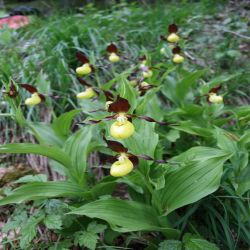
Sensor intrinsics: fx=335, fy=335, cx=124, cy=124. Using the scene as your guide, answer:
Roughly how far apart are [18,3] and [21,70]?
635 centimetres

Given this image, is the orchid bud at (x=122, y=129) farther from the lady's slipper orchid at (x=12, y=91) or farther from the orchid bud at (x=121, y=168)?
the lady's slipper orchid at (x=12, y=91)

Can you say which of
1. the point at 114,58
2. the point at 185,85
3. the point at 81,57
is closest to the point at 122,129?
the point at 81,57

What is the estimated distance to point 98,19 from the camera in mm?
4059

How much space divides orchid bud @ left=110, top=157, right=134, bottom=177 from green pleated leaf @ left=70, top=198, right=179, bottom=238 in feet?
0.61

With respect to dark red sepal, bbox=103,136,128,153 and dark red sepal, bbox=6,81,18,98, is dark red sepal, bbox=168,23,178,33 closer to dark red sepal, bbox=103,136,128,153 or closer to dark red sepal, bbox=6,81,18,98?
dark red sepal, bbox=6,81,18,98

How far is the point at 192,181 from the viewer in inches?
57.7

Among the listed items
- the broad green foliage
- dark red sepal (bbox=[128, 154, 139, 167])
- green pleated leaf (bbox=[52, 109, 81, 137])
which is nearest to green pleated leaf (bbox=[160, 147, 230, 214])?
the broad green foliage

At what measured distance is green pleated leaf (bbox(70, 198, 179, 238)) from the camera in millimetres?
1356

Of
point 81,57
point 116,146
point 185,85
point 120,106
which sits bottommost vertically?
point 185,85

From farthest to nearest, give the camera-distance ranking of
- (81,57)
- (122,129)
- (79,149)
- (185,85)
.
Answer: (185,85)
(81,57)
(79,149)
(122,129)

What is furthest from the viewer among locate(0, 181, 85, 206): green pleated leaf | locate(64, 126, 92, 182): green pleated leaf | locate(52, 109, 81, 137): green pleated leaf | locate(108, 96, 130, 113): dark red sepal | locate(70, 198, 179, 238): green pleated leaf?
locate(52, 109, 81, 137): green pleated leaf

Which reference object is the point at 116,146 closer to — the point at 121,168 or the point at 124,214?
the point at 121,168

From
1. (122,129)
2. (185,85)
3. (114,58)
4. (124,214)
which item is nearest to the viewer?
(122,129)

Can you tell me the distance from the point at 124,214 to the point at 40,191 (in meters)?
0.42
